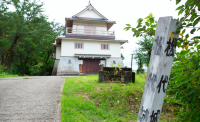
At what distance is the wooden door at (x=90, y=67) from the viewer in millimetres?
17969

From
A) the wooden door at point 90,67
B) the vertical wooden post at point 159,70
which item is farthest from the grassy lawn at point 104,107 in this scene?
the wooden door at point 90,67

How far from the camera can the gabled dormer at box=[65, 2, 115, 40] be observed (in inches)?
717

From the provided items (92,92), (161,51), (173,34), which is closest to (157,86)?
(161,51)

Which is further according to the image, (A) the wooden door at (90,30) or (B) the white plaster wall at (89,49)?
(A) the wooden door at (90,30)

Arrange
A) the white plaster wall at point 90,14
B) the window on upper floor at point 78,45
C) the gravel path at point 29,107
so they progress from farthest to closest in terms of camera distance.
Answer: the white plaster wall at point 90,14 < the window on upper floor at point 78,45 < the gravel path at point 29,107

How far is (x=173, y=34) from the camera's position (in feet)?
6.84

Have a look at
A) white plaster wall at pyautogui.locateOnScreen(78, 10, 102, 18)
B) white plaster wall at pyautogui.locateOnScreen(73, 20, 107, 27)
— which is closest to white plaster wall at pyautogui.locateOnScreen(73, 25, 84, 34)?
white plaster wall at pyautogui.locateOnScreen(73, 20, 107, 27)

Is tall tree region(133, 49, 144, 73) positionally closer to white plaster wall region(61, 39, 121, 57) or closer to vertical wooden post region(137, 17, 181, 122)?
white plaster wall region(61, 39, 121, 57)

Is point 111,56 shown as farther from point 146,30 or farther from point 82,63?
point 146,30

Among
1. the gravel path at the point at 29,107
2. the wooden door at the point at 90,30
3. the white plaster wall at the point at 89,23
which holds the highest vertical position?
the white plaster wall at the point at 89,23

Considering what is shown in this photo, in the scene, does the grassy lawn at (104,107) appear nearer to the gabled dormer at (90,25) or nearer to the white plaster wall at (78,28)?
the gabled dormer at (90,25)

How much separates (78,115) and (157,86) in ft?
9.07

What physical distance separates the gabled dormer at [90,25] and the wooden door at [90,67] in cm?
321

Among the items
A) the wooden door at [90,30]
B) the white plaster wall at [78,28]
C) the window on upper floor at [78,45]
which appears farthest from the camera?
the wooden door at [90,30]
